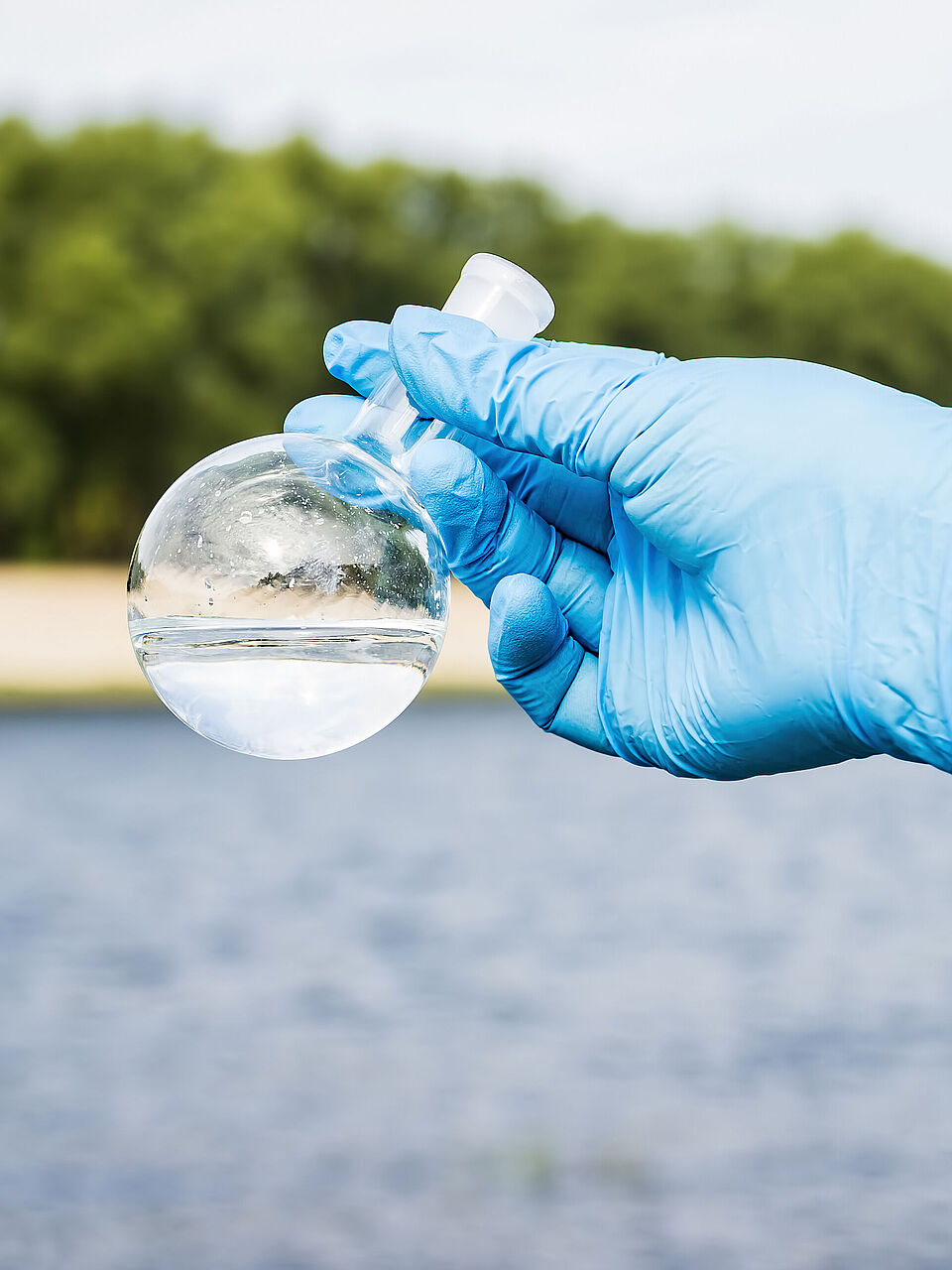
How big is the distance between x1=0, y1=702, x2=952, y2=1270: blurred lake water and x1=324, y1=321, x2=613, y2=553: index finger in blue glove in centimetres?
371

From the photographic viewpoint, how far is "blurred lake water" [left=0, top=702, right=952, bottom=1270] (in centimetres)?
574

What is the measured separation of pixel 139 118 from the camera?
31328mm

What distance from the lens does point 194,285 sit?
1169 inches

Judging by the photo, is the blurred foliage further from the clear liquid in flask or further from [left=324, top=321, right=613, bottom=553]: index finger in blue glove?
the clear liquid in flask

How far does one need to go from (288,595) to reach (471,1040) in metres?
6.40

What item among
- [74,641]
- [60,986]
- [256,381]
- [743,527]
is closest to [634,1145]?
[60,986]

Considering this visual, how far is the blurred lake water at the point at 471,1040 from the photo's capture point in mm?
5742

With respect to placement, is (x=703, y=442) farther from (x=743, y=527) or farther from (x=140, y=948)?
(x=140, y=948)

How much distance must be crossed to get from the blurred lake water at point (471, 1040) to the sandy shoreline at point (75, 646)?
7.66 metres

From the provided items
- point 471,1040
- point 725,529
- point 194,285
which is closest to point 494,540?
point 725,529

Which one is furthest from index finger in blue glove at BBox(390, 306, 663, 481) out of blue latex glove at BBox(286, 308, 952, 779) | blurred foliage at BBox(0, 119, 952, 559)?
blurred foliage at BBox(0, 119, 952, 559)

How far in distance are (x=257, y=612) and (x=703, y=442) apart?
711 mm

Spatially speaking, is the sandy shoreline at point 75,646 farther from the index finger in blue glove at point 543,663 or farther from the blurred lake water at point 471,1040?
the index finger in blue glove at point 543,663

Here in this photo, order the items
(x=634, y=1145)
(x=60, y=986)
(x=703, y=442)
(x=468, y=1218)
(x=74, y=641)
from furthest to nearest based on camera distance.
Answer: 1. (x=74, y=641)
2. (x=60, y=986)
3. (x=634, y=1145)
4. (x=468, y=1218)
5. (x=703, y=442)
